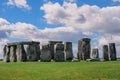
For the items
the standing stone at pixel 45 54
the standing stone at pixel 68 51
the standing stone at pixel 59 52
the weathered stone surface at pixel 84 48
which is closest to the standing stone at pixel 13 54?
the standing stone at pixel 45 54

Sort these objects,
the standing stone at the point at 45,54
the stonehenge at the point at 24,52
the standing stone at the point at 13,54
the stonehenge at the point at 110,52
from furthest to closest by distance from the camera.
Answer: the standing stone at the point at 13,54
the stonehenge at the point at 24,52
the stonehenge at the point at 110,52
the standing stone at the point at 45,54

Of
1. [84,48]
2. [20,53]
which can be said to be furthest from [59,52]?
[20,53]

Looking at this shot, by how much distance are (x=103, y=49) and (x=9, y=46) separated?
51.2 feet

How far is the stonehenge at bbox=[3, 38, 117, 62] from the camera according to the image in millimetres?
51062

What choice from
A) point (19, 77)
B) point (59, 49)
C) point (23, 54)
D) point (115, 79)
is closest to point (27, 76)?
point (19, 77)

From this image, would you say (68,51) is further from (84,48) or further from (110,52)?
(110,52)

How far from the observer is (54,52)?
53125mm

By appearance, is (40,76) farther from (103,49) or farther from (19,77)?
(103,49)

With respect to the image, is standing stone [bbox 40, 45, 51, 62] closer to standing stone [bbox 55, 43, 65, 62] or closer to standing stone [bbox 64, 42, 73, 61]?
standing stone [bbox 55, 43, 65, 62]

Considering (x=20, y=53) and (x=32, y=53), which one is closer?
(x=20, y=53)

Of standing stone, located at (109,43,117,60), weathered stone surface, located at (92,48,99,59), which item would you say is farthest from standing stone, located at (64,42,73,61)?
standing stone, located at (109,43,117,60)

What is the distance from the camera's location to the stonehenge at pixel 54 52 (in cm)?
5106

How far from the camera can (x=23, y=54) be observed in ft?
177

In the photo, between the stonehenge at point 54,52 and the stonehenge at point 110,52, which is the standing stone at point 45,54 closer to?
the stonehenge at point 54,52
